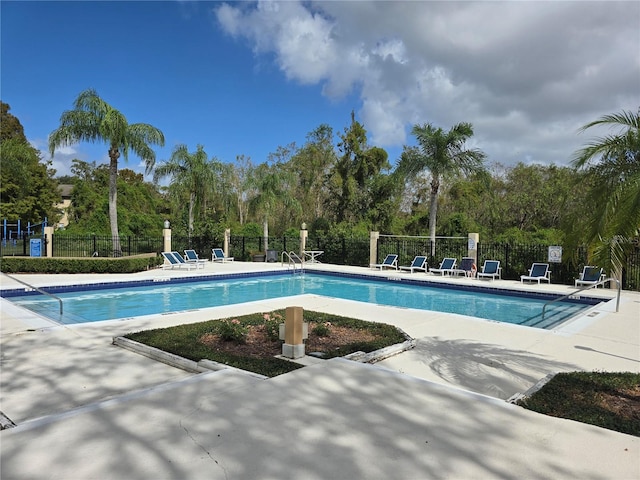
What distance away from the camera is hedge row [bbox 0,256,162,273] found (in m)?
15.2

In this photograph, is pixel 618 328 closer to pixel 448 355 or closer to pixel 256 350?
pixel 448 355

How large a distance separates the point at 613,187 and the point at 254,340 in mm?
4911

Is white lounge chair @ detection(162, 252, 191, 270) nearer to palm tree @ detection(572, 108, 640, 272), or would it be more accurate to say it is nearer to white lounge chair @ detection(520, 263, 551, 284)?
white lounge chair @ detection(520, 263, 551, 284)

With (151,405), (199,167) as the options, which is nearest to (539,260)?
(151,405)

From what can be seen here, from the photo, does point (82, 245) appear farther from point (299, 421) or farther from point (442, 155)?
point (299, 421)

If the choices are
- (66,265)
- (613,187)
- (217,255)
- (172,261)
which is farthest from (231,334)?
(217,255)

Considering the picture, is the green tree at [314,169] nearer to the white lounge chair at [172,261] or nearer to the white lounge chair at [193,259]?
the white lounge chair at [193,259]

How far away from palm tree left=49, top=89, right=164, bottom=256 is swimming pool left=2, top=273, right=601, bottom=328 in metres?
6.44

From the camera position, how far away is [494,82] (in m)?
15.5

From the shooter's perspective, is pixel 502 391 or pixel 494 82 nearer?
pixel 502 391

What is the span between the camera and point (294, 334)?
523 cm

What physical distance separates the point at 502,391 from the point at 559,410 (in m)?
0.75

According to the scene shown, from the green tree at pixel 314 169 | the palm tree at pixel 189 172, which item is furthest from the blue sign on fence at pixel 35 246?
the green tree at pixel 314 169

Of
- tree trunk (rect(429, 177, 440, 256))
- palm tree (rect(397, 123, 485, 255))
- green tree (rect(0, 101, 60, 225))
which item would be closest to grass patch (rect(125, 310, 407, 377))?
tree trunk (rect(429, 177, 440, 256))
